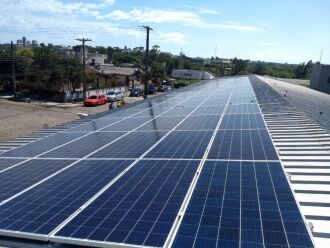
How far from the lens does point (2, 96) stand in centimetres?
6028

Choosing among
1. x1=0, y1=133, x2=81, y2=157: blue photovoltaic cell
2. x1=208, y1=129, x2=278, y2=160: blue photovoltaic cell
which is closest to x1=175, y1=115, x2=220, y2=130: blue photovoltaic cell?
x1=208, y1=129, x2=278, y2=160: blue photovoltaic cell

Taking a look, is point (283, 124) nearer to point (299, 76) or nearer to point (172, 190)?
point (172, 190)

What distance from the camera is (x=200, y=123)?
18.9 meters

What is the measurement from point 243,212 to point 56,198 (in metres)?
5.18

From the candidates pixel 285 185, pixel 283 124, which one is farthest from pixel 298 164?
pixel 283 124

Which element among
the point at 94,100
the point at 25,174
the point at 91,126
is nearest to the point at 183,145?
the point at 25,174

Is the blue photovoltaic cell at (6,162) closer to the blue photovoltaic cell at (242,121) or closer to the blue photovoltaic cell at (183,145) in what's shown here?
the blue photovoltaic cell at (183,145)

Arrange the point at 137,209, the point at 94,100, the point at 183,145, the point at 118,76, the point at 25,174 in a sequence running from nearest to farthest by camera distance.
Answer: the point at 137,209, the point at 25,174, the point at 183,145, the point at 94,100, the point at 118,76

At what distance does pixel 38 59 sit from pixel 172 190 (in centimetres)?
6178

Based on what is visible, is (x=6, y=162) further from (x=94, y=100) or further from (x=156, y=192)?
(x=94, y=100)

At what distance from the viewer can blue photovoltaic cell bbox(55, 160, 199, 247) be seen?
23.4 feet

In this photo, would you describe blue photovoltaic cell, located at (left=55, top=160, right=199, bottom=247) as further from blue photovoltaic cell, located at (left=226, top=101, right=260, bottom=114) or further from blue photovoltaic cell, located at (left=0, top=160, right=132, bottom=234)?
blue photovoltaic cell, located at (left=226, top=101, right=260, bottom=114)

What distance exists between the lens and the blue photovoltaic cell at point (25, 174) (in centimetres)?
1050

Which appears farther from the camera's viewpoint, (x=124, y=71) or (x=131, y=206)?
(x=124, y=71)
